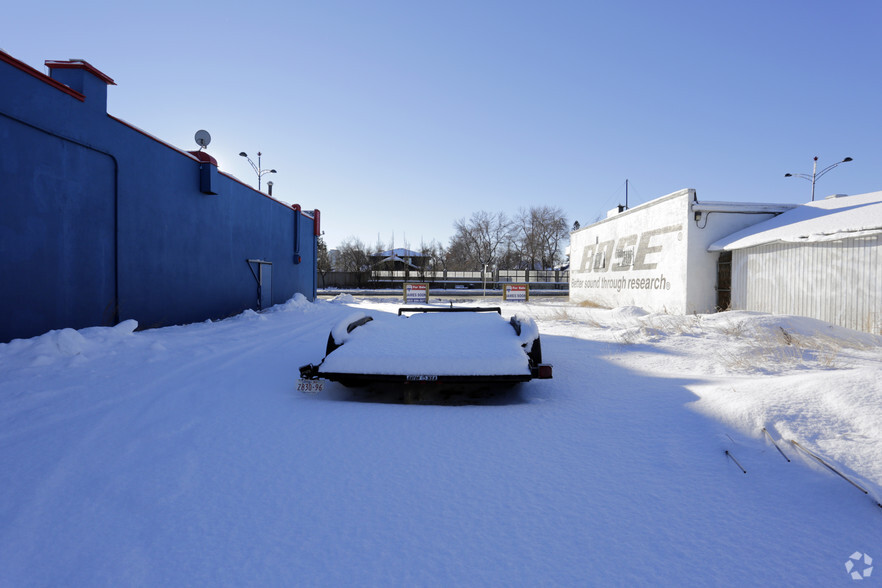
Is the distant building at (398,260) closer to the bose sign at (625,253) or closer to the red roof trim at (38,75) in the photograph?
the bose sign at (625,253)

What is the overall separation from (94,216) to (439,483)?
8941 mm

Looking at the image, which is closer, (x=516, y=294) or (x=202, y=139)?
(x=202, y=139)

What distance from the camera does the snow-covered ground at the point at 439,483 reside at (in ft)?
6.21

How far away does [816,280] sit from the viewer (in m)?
10.5

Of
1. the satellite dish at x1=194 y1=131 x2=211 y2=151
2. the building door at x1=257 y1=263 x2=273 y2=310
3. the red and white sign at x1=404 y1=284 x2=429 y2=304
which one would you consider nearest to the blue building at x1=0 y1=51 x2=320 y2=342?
the satellite dish at x1=194 y1=131 x2=211 y2=151

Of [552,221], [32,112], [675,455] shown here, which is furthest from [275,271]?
[552,221]

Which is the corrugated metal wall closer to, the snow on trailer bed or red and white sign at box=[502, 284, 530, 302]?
the snow on trailer bed

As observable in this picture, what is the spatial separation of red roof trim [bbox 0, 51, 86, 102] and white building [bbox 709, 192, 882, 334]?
16.0m

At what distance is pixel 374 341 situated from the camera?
4918mm

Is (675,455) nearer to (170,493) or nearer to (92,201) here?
(170,493)

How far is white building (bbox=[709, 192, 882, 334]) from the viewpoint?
9430mm

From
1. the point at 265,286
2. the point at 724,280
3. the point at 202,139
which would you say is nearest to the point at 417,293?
the point at 265,286

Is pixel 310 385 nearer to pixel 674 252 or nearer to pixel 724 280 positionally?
pixel 674 252

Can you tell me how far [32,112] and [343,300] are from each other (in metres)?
17.0
